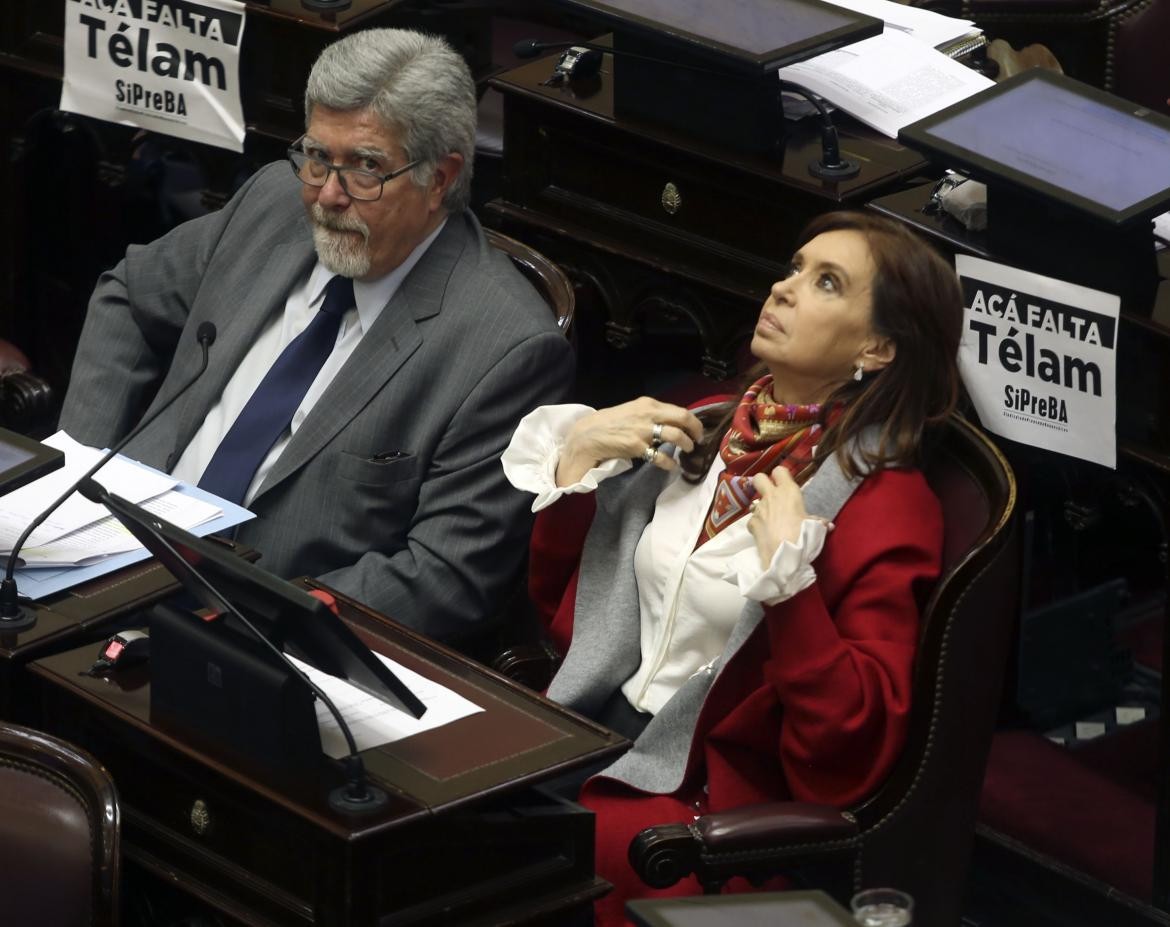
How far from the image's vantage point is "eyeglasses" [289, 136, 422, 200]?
3279 millimetres

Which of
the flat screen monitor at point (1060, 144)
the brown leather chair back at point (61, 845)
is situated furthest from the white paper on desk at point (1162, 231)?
the brown leather chair back at point (61, 845)

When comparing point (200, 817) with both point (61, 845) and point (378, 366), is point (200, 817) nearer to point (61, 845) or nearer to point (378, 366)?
point (61, 845)

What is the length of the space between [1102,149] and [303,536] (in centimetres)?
125

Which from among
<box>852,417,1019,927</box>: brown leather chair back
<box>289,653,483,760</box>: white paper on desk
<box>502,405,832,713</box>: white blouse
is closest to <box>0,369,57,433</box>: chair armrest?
<box>502,405,832,713</box>: white blouse

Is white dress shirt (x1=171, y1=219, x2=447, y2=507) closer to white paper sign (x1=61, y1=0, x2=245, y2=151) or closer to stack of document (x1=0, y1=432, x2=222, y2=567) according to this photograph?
stack of document (x1=0, y1=432, x2=222, y2=567)

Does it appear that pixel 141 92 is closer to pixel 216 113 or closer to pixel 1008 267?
pixel 216 113

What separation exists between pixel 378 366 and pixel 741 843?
101cm

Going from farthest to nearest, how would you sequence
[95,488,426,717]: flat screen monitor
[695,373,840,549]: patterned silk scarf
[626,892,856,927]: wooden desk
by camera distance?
[695,373,840,549]: patterned silk scarf < [95,488,426,717]: flat screen monitor < [626,892,856,927]: wooden desk

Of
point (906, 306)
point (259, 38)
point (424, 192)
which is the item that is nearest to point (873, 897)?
point (906, 306)

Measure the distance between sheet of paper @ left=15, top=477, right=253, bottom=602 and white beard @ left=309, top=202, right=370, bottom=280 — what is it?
1.47 ft

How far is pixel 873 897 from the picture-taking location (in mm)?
1836

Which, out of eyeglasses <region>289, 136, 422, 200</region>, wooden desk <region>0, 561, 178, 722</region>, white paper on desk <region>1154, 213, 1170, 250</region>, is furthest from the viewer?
eyeglasses <region>289, 136, 422, 200</region>

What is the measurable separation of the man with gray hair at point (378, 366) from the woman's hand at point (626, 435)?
0.25 metres

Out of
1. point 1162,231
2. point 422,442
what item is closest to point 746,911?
point 422,442
